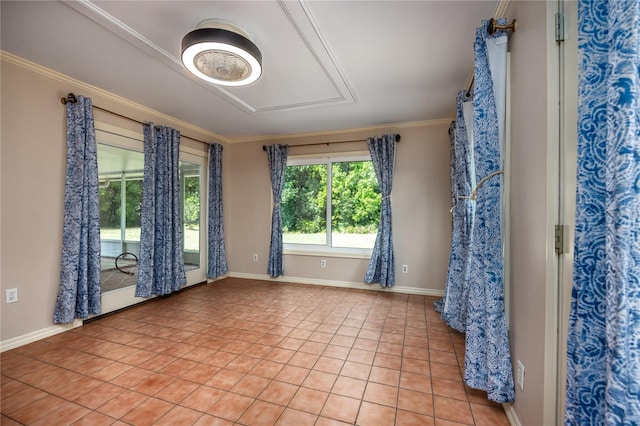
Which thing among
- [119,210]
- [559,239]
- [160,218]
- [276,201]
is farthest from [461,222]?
[119,210]

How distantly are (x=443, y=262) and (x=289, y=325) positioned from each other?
2.42 meters

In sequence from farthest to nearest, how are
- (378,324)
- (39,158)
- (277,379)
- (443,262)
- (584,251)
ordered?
1. (443,262)
2. (378,324)
3. (39,158)
4. (277,379)
5. (584,251)

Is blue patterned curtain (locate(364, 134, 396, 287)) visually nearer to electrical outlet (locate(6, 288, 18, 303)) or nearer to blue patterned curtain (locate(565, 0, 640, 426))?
blue patterned curtain (locate(565, 0, 640, 426))

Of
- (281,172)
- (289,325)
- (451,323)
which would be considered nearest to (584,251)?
(451,323)

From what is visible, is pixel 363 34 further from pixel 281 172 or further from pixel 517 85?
pixel 281 172

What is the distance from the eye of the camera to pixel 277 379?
192 cm


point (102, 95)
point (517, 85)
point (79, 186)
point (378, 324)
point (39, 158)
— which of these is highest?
point (102, 95)

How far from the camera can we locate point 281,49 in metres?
2.18

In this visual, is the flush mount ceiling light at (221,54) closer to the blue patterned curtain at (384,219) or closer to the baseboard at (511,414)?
the blue patterned curtain at (384,219)

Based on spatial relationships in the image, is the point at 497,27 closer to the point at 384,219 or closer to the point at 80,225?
the point at 384,219

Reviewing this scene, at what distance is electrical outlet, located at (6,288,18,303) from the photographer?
91.3 inches

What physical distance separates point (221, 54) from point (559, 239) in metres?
2.34

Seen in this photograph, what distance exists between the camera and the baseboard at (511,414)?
4.82 ft

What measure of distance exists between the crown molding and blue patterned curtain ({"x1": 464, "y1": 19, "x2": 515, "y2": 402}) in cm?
374
